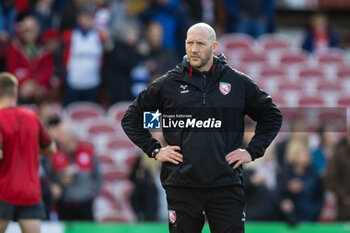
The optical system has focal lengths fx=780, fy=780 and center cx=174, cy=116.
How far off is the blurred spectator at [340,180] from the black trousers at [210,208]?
4.88 meters

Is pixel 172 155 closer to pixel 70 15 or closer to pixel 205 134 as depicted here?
pixel 205 134

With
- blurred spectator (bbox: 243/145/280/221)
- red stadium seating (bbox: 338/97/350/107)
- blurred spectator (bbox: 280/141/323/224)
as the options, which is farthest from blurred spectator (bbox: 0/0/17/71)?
red stadium seating (bbox: 338/97/350/107)

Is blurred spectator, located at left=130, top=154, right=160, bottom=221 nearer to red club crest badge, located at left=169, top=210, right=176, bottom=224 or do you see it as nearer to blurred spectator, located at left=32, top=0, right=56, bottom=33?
blurred spectator, located at left=32, top=0, right=56, bottom=33

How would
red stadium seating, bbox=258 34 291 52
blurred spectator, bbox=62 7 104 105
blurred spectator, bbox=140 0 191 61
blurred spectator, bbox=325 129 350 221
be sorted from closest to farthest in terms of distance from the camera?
blurred spectator, bbox=325 129 350 221
blurred spectator, bbox=62 7 104 105
blurred spectator, bbox=140 0 191 61
red stadium seating, bbox=258 34 291 52

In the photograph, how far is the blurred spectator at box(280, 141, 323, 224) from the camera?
442 inches

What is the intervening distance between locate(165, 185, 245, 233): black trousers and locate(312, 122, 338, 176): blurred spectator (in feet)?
18.8

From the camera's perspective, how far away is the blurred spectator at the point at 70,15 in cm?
1399

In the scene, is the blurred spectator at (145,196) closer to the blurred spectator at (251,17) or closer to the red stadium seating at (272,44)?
the red stadium seating at (272,44)

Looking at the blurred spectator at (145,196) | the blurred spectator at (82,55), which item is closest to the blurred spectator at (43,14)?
the blurred spectator at (82,55)

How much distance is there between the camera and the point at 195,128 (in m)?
6.48

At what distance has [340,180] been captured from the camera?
11242 mm

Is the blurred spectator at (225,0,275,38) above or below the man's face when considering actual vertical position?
above

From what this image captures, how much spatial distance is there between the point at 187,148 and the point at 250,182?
4629 millimetres

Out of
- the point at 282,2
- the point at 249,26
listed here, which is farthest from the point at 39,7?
the point at 282,2
